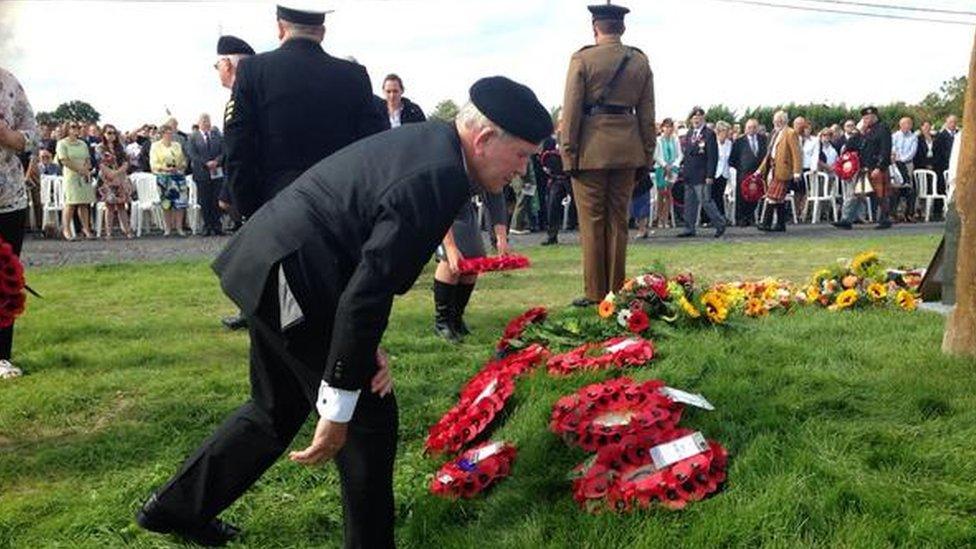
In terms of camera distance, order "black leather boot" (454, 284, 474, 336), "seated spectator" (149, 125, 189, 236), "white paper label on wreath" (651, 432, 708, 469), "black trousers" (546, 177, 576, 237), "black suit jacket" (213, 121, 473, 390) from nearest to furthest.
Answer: "black suit jacket" (213, 121, 473, 390)
"white paper label on wreath" (651, 432, 708, 469)
"black leather boot" (454, 284, 474, 336)
"black trousers" (546, 177, 576, 237)
"seated spectator" (149, 125, 189, 236)

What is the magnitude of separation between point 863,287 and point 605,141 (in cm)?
220

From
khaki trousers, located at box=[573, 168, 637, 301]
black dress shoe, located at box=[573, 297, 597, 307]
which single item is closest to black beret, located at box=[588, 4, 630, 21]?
khaki trousers, located at box=[573, 168, 637, 301]

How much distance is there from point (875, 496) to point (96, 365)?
487 cm

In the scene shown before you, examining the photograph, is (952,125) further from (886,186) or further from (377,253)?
(377,253)

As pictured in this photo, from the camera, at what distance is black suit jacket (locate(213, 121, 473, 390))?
2.75 m

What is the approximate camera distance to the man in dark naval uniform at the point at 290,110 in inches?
218

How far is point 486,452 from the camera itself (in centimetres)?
397

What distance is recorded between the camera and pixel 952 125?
870 inches

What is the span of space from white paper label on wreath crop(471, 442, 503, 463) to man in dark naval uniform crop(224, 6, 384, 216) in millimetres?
2381

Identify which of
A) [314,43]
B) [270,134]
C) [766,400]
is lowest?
[766,400]

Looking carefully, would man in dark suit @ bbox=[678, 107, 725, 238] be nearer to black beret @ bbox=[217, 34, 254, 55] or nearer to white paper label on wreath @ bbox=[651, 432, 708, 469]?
black beret @ bbox=[217, 34, 254, 55]

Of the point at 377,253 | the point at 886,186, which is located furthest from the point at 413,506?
the point at 886,186

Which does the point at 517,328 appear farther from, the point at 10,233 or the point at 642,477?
the point at 10,233

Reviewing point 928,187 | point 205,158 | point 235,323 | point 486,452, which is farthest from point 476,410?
point 928,187
